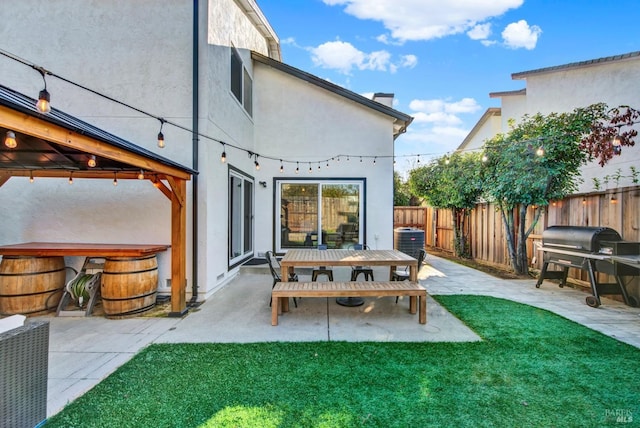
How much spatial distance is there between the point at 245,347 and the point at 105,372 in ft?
4.19

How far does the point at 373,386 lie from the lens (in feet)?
8.14

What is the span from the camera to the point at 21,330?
1.88 meters

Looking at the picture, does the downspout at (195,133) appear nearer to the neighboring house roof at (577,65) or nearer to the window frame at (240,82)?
the window frame at (240,82)

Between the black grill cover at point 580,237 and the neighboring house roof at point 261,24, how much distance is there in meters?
8.09

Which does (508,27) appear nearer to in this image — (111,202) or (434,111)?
(434,111)

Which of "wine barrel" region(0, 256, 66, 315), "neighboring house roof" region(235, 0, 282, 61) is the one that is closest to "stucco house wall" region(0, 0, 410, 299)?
"wine barrel" region(0, 256, 66, 315)

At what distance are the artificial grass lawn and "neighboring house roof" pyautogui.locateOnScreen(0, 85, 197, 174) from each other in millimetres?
2110

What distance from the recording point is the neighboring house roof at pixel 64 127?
1.82m

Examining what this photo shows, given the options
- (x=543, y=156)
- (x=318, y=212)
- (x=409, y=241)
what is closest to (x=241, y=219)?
(x=318, y=212)

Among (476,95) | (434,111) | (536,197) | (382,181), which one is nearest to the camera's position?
(536,197)

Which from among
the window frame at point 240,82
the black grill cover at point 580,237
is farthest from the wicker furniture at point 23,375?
the black grill cover at point 580,237

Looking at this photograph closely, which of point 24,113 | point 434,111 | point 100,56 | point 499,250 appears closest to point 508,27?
point 499,250

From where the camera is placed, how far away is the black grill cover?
476 centimetres

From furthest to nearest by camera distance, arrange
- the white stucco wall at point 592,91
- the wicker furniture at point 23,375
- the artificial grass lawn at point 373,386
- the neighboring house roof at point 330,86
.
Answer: the neighboring house roof at point 330,86
the white stucco wall at point 592,91
the artificial grass lawn at point 373,386
the wicker furniture at point 23,375
